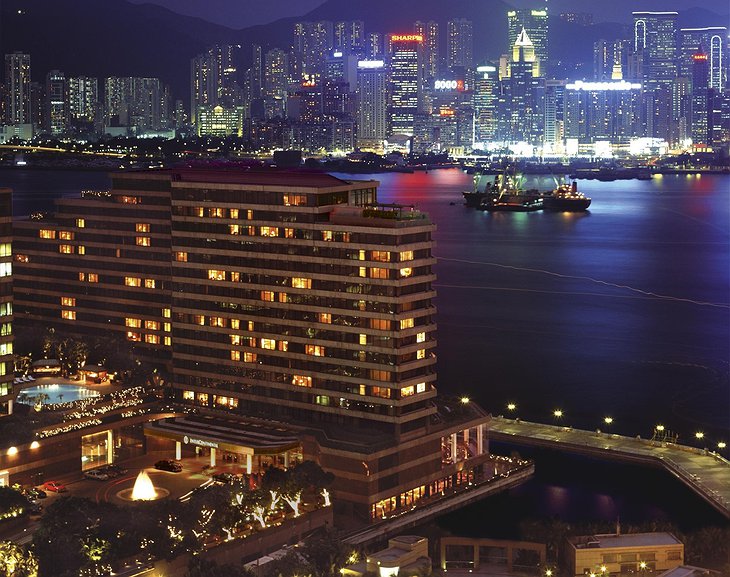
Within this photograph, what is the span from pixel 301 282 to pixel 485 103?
166144mm

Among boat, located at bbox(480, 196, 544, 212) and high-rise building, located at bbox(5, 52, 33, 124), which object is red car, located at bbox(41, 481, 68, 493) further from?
high-rise building, located at bbox(5, 52, 33, 124)

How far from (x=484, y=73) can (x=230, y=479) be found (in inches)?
6766

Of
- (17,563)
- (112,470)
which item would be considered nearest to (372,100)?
(112,470)

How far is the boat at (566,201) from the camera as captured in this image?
101 meters

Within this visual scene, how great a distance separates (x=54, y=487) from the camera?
79.6 ft

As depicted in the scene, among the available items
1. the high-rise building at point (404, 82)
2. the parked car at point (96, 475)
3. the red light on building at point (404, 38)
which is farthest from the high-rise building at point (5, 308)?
the red light on building at point (404, 38)

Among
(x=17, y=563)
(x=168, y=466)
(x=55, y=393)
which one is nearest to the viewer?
(x=17, y=563)

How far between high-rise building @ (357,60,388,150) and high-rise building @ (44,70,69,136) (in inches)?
1496

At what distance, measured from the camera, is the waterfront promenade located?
1075 inches

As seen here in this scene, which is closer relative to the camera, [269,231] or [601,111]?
[269,231]

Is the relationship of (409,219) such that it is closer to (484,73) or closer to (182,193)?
(182,193)

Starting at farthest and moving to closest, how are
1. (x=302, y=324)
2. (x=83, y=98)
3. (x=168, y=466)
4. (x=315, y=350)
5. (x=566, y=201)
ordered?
(x=83, y=98), (x=566, y=201), (x=302, y=324), (x=315, y=350), (x=168, y=466)

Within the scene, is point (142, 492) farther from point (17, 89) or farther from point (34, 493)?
point (17, 89)

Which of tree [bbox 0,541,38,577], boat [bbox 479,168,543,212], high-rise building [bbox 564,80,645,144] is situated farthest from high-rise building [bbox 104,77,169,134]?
tree [bbox 0,541,38,577]
